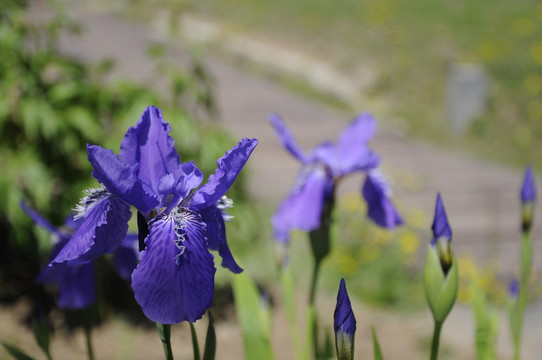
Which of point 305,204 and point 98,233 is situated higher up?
point 305,204

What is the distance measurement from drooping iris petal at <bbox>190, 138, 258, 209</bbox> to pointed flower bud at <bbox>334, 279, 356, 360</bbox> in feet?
0.78

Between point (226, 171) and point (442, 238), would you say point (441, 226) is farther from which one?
point (226, 171)

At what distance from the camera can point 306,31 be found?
972cm

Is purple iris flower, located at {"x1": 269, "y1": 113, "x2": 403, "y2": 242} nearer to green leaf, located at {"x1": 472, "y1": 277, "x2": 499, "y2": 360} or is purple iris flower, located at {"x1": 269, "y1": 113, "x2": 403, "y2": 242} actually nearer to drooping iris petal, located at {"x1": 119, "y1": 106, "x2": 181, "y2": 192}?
green leaf, located at {"x1": 472, "y1": 277, "x2": 499, "y2": 360}

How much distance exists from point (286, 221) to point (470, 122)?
18.1ft

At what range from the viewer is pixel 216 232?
0.98 metres

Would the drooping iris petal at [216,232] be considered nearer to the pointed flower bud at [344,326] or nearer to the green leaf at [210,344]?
the green leaf at [210,344]

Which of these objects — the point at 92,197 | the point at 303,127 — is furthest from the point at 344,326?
the point at 303,127

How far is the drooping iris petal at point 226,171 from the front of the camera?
0.89m

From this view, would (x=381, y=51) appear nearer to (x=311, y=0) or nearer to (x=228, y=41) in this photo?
(x=228, y=41)

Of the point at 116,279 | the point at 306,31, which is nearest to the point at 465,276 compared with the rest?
the point at 116,279

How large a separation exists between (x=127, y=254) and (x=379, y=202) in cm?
72

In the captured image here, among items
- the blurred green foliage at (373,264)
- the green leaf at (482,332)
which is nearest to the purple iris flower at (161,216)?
the green leaf at (482,332)

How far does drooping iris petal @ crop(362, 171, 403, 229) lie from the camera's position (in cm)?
156
